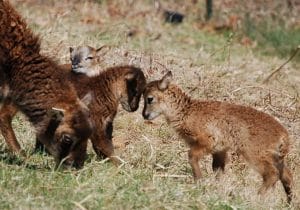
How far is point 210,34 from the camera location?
63.0 ft

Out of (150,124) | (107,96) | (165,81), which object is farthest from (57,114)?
(150,124)

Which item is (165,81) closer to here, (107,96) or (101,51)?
(107,96)

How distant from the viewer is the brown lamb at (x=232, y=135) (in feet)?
31.3

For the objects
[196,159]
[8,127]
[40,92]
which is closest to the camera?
[40,92]

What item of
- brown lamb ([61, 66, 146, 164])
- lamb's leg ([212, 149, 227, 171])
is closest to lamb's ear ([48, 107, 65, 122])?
brown lamb ([61, 66, 146, 164])

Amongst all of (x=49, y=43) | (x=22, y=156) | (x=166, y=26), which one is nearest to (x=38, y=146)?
(x=22, y=156)

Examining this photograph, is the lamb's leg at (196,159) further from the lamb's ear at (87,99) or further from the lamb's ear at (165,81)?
the lamb's ear at (87,99)

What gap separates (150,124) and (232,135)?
2383mm

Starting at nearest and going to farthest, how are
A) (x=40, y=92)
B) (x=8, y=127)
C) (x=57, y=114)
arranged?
1. (x=57, y=114)
2. (x=40, y=92)
3. (x=8, y=127)

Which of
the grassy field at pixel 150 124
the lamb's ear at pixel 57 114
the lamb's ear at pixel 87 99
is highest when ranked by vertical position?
the lamb's ear at pixel 57 114

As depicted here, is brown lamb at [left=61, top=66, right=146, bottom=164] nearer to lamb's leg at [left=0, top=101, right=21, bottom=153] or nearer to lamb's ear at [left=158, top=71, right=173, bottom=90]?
lamb's ear at [left=158, top=71, right=173, bottom=90]

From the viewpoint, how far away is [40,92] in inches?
350

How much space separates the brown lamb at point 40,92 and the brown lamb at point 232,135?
137 cm

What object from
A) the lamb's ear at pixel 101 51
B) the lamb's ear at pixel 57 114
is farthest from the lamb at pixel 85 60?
the lamb's ear at pixel 57 114
